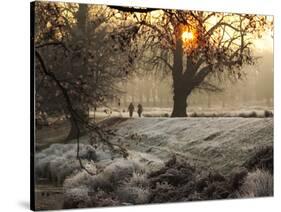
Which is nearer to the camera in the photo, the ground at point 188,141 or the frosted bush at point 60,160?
the frosted bush at point 60,160

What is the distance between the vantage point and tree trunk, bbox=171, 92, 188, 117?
9363 mm

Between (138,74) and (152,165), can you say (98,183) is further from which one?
(138,74)

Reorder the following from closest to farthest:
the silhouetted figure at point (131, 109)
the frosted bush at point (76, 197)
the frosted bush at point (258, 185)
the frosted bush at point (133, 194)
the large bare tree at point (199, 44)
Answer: the frosted bush at point (76, 197), the frosted bush at point (133, 194), the silhouetted figure at point (131, 109), the large bare tree at point (199, 44), the frosted bush at point (258, 185)

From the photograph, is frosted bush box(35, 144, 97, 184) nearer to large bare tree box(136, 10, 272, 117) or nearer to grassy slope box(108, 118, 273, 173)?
grassy slope box(108, 118, 273, 173)

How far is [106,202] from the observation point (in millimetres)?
8820

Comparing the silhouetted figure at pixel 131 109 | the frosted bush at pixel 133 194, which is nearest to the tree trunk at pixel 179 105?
the silhouetted figure at pixel 131 109

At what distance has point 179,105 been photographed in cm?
941

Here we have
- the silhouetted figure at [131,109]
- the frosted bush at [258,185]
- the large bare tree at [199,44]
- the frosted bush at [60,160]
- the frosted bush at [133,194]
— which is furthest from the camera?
the frosted bush at [258,185]

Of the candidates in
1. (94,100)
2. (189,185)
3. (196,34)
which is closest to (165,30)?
(196,34)

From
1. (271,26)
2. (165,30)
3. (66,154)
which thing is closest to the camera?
(66,154)

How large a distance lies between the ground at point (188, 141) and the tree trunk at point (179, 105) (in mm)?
73

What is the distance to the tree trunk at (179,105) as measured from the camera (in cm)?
936

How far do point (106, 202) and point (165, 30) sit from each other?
2.18m

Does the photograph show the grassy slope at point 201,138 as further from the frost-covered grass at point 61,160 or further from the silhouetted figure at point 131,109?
the frost-covered grass at point 61,160
